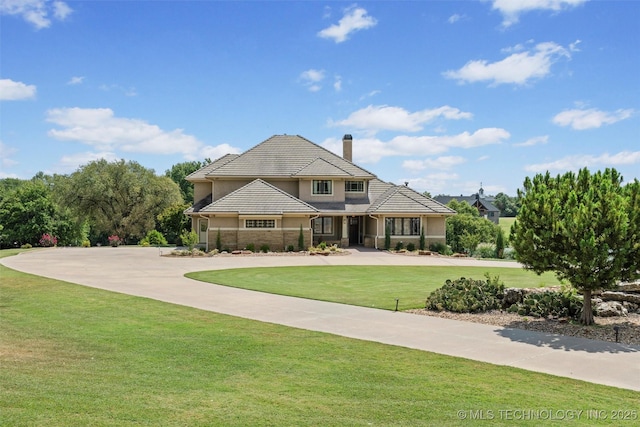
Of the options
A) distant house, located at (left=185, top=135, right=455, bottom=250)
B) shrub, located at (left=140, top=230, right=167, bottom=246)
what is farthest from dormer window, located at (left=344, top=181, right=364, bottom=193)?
shrub, located at (left=140, top=230, right=167, bottom=246)

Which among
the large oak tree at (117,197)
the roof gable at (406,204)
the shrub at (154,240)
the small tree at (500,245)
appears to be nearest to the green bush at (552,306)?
the small tree at (500,245)

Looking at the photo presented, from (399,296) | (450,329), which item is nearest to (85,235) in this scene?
(399,296)

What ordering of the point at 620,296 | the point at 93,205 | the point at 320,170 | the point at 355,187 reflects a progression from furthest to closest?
1. the point at 93,205
2. the point at 355,187
3. the point at 320,170
4. the point at 620,296

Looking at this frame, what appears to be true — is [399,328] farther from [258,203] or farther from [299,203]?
[299,203]

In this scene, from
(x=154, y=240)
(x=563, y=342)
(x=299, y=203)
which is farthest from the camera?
(x=154, y=240)

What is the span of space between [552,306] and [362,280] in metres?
8.41

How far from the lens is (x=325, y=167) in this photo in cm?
3972

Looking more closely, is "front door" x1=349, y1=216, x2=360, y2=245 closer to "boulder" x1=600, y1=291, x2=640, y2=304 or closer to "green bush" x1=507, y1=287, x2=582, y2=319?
"boulder" x1=600, y1=291, x2=640, y2=304

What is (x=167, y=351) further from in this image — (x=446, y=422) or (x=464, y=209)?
(x=464, y=209)

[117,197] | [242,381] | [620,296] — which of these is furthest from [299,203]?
[242,381]

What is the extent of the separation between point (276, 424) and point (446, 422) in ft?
6.60

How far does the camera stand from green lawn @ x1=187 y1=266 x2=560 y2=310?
15.8m

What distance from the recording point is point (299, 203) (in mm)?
35938

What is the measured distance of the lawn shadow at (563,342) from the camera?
9.89m
